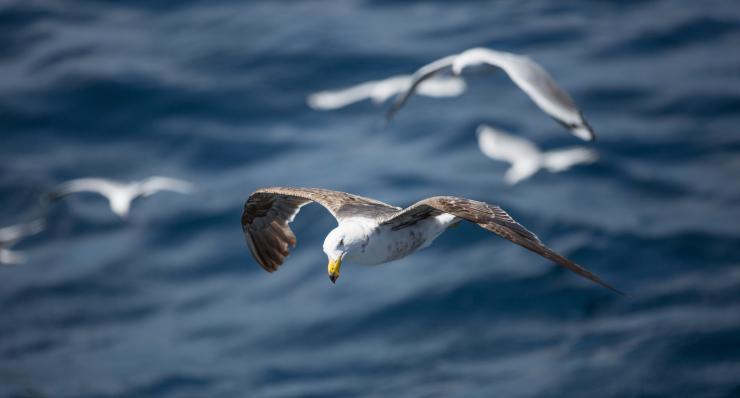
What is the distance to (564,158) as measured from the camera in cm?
1825

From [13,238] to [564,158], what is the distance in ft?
37.7

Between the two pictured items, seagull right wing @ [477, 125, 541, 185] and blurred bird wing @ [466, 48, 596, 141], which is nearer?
blurred bird wing @ [466, 48, 596, 141]

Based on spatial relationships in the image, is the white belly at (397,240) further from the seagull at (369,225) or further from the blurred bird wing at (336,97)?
the blurred bird wing at (336,97)

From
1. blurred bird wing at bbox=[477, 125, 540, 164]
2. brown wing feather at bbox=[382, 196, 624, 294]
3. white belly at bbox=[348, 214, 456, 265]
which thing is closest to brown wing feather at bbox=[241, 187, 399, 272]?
white belly at bbox=[348, 214, 456, 265]

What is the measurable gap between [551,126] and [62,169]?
10.8 meters

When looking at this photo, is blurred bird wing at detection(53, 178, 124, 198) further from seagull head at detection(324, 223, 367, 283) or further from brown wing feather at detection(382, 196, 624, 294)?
seagull head at detection(324, 223, 367, 283)

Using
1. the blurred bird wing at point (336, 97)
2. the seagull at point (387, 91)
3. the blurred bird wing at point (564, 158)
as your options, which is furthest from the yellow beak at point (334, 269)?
the blurred bird wing at point (336, 97)

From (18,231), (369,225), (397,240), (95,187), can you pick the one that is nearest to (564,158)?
(95,187)

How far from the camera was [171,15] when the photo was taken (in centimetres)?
2530

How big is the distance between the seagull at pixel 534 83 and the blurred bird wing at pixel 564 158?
4.59 metres

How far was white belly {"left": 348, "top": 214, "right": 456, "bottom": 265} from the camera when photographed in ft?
29.5

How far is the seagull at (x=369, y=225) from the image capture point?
8.26 metres

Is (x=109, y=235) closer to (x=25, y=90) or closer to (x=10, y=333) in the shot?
(x=10, y=333)

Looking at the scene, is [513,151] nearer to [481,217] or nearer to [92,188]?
[92,188]
